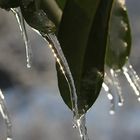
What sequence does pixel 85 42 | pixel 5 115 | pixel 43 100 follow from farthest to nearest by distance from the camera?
pixel 43 100 → pixel 5 115 → pixel 85 42

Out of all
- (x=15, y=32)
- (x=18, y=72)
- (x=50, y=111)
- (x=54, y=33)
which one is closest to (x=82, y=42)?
(x=54, y=33)

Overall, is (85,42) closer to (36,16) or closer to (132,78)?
(36,16)

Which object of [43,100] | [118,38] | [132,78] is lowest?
[43,100]

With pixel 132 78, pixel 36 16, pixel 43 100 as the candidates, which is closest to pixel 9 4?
pixel 36 16

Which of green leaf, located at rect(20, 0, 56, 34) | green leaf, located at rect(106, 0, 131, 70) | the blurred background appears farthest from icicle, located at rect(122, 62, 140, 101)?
the blurred background

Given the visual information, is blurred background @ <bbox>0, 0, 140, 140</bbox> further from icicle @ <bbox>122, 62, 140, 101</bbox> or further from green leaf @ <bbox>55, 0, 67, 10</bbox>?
green leaf @ <bbox>55, 0, 67, 10</bbox>
